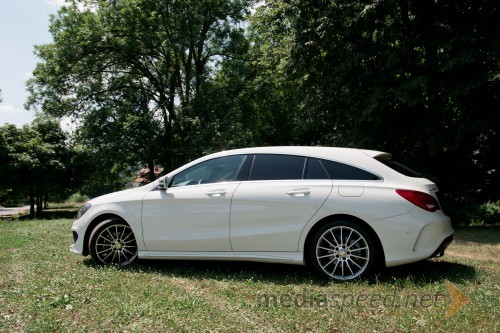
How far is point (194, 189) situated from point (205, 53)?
72.4 ft

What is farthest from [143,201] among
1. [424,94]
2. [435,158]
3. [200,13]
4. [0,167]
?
[0,167]

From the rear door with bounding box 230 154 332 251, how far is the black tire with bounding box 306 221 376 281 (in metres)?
0.26

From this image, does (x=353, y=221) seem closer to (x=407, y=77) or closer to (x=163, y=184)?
(x=163, y=184)

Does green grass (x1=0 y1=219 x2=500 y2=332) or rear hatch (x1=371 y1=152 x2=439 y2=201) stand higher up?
rear hatch (x1=371 y1=152 x2=439 y2=201)

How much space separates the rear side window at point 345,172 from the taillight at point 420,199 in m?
0.37

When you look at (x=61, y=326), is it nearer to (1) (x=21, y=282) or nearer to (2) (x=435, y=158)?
(1) (x=21, y=282)

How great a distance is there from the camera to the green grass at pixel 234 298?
354 centimetres

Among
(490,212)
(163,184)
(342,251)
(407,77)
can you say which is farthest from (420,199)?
(490,212)

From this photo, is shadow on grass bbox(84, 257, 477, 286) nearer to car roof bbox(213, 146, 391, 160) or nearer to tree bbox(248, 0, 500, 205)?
car roof bbox(213, 146, 391, 160)

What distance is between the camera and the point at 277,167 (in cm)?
547

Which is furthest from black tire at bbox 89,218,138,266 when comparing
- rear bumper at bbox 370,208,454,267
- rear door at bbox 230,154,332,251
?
rear bumper at bbox 370,208,454,267

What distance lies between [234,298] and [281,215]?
4.07 ft

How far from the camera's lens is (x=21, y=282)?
16.4ft

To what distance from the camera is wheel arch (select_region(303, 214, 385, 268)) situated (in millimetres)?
4836
